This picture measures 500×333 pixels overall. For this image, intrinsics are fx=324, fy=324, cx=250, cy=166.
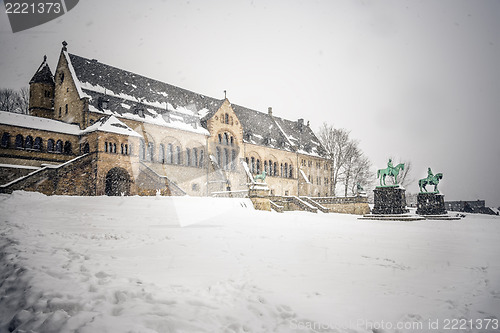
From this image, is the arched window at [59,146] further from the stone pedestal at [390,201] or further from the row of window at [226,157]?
the stone pedestal at [390,201]

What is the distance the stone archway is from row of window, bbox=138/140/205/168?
4.76 metres

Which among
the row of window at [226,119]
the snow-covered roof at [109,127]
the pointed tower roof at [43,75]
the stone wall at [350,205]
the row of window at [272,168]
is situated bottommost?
the stone wall at [350,205]

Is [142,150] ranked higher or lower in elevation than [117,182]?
higher

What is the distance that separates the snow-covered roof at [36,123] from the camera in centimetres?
2486

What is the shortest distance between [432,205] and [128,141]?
2519cm

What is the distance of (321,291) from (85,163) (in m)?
24.1

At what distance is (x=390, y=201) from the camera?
23.3 meters

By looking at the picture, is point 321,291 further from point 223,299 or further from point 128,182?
point 128,182

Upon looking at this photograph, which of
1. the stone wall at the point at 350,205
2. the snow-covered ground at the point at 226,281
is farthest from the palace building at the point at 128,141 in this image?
the snow-covered ground at the point at 226,281

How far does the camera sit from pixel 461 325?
437 centimetres

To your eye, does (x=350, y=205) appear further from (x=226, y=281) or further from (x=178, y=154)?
(x=226, y=281)

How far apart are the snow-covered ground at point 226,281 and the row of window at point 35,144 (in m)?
18.0

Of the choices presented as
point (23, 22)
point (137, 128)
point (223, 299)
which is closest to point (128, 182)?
point (137, 128)

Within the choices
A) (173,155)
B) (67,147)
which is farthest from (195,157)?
(67,147)
